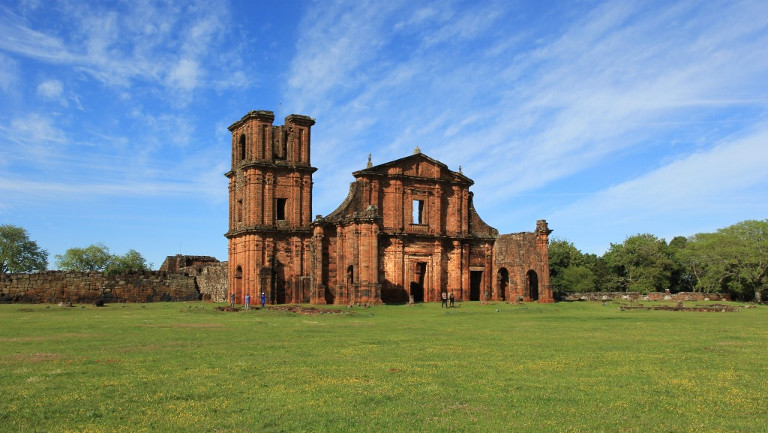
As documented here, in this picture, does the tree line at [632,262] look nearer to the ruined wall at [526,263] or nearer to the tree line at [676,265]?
the tree line at [676,265]

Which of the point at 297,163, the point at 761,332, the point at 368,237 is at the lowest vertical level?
the point at 761,332

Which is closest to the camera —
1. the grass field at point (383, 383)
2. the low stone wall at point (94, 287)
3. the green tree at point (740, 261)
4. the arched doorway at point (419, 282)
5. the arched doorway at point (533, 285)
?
the grass field at point (383, 383)

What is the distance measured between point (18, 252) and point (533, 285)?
200ft

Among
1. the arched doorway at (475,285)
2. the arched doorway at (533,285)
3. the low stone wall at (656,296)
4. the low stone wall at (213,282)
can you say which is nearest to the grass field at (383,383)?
the arched doorway at (533,285)

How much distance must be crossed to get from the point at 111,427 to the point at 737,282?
5866cm

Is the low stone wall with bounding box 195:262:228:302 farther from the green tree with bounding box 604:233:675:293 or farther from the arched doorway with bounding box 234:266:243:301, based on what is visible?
the green tree with bounding box 604:233:675:293

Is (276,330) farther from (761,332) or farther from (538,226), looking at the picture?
(538,226)

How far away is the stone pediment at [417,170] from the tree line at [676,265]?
51.6ft

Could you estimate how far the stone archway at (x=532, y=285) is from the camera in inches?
1790

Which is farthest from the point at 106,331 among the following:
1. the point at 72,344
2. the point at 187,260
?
the point at 187,260

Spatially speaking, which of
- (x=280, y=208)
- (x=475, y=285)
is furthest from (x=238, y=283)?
(x=475, y=285)

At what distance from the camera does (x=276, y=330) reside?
847 inches

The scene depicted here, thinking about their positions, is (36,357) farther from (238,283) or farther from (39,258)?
(39,258)

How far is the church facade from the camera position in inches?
1683
